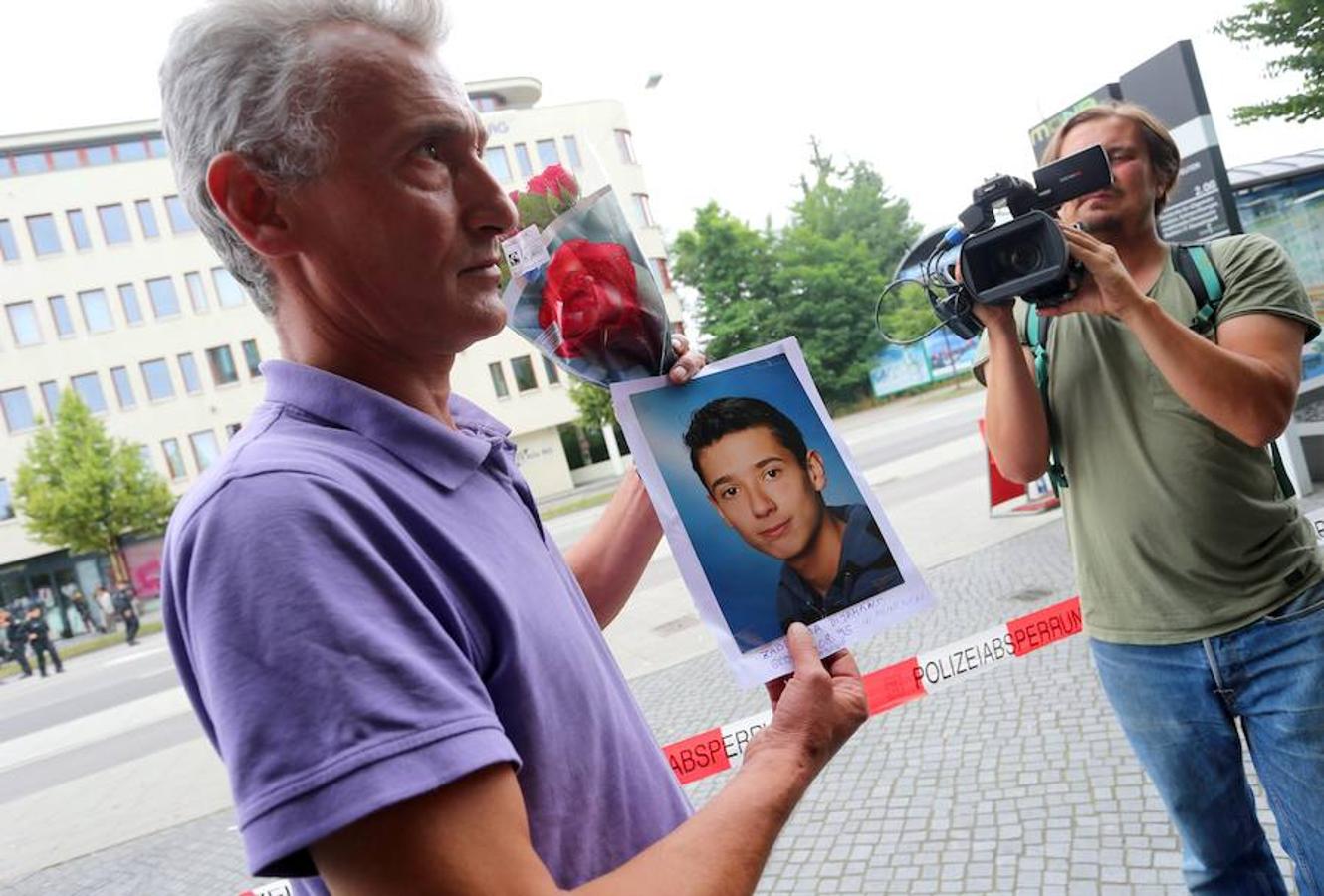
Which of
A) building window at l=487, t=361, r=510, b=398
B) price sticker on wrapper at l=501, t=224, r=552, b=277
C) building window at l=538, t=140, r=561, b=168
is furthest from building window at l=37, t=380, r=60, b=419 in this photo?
price sticker on wrapper at l=501, t=224, r=552, b=277

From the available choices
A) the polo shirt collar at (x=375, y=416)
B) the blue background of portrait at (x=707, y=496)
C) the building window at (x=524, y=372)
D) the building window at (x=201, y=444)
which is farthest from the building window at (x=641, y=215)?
the building window at (x=201, y=444)

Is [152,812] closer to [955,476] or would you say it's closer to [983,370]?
[983,370]

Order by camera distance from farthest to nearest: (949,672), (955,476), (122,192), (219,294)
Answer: (219,294) → (122,192) → (955,476) → (949,672)

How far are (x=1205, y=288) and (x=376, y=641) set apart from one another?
194 centimetres

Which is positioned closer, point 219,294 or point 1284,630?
point 1284,630

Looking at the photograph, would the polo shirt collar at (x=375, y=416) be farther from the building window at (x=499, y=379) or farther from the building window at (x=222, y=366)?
the building window at (x=499, y=379)

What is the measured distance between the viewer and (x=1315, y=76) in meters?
12.3

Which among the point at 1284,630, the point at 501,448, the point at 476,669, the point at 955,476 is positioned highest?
the point at 501,448

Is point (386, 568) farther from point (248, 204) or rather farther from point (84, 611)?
point (84, 611)

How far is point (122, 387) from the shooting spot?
21.4 m

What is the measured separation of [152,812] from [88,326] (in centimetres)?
1550

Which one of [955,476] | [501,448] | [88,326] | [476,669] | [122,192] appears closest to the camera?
[476,669]

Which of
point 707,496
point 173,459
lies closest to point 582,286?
point 707,496

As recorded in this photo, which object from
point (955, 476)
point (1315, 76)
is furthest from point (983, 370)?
point (1315, 76)
